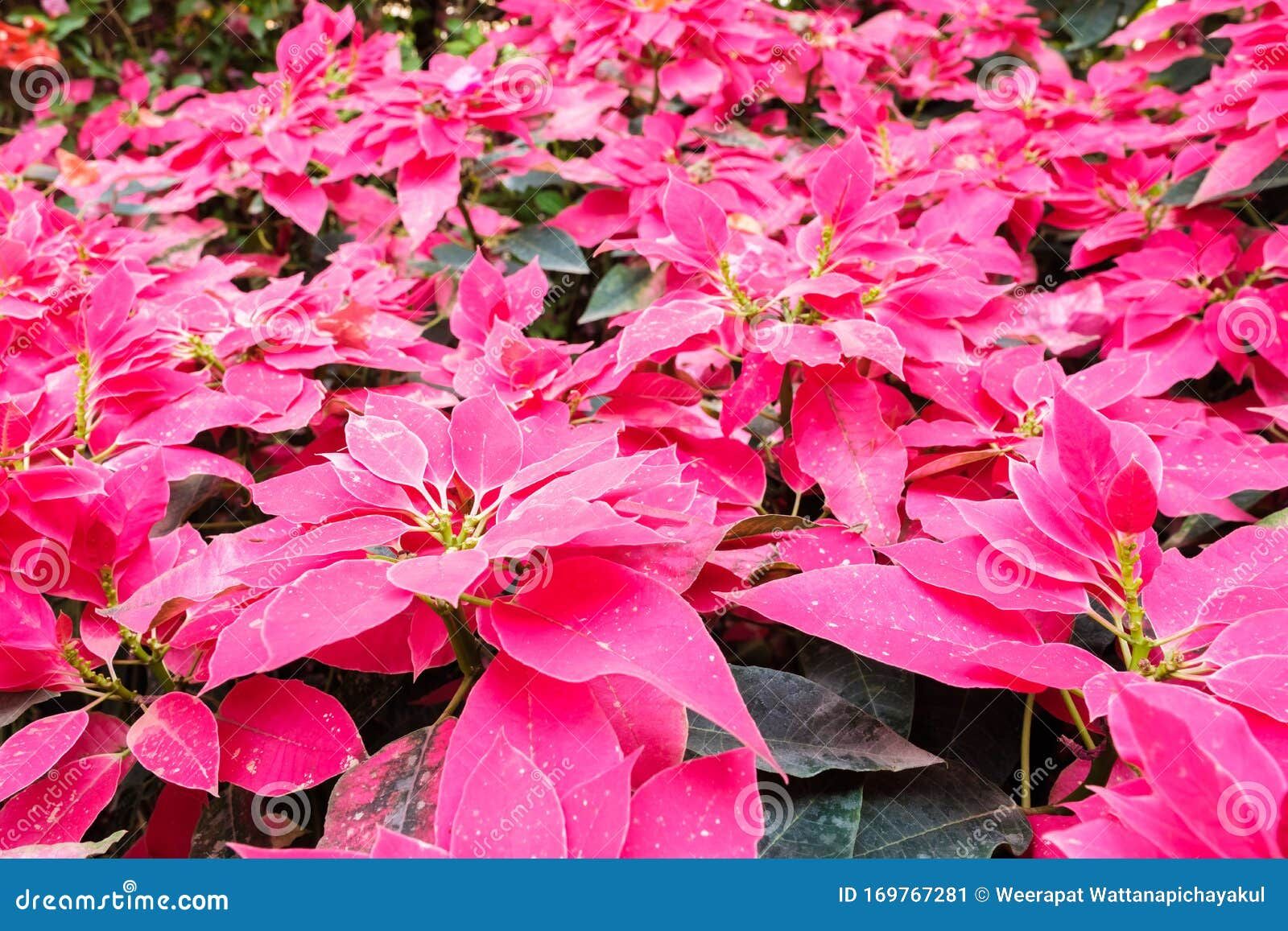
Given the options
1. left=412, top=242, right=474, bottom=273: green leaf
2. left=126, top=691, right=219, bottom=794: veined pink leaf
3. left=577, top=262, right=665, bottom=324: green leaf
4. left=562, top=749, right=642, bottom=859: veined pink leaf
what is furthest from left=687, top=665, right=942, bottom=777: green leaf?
left=412, top=242, right=474, bottom=273: green leaf

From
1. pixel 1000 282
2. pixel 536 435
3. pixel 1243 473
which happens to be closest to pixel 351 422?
pixel 536 435

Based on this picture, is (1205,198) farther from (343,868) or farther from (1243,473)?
(343,868)

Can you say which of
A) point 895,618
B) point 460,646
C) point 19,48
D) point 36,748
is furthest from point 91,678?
point 19,48

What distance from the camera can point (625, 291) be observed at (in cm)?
96

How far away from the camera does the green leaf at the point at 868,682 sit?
0.53m

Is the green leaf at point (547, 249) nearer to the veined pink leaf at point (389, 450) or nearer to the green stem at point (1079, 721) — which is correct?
the veined pink leaf at point (389, 450)

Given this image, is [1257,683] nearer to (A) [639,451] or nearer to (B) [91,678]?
(A) [639,451]

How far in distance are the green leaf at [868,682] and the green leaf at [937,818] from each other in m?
0.04

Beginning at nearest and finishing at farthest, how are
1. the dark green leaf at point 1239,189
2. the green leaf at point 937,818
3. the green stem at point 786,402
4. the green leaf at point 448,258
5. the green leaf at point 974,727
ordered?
the green leaf at point 937,818 < the green leaf at point 974,727 < the green stem at point 786,402 < the dark green leaf at point 1239,189 < the green leaf at point 448,258

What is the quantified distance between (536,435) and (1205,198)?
2.40 ft

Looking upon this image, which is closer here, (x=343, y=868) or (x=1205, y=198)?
(x=343, y=868)

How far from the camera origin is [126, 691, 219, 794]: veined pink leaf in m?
0.44

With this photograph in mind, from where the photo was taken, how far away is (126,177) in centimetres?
106

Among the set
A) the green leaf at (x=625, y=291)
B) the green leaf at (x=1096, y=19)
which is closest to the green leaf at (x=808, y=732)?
the green leaf at (x=625, y=291)
